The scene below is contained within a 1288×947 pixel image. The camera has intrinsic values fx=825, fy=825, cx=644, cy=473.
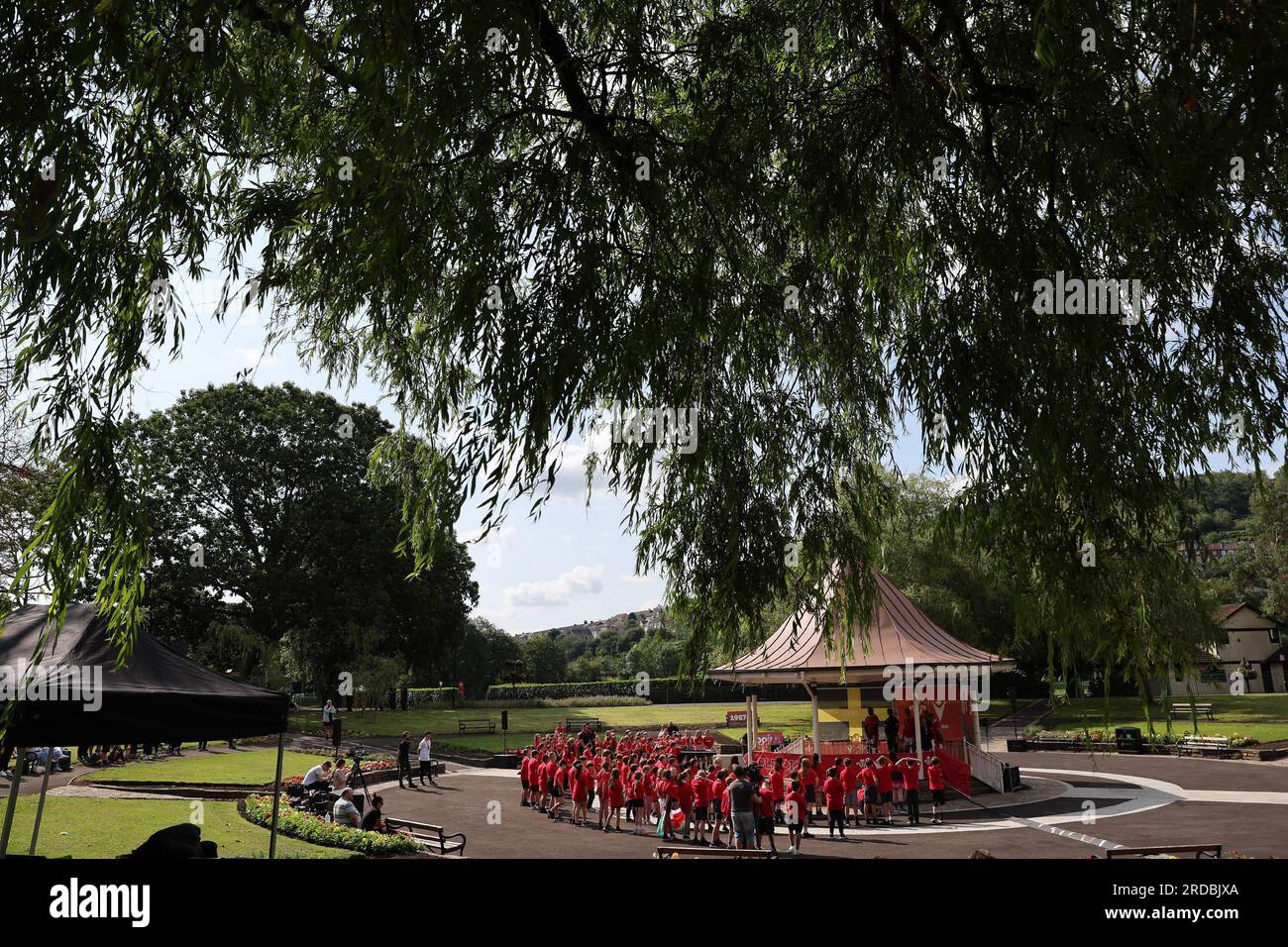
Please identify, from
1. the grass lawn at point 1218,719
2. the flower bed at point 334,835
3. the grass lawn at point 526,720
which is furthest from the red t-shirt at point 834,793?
the grass lawn at point 526,720

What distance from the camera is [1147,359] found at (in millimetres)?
5352

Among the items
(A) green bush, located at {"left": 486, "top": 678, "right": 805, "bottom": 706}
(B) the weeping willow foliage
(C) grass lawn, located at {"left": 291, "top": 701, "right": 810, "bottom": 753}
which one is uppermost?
(B) the weeping willow foliage

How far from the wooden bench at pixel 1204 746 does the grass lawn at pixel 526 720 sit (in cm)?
1813

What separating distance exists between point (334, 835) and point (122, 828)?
4.83m

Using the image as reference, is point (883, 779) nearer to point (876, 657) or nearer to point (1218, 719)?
point (876, 657)

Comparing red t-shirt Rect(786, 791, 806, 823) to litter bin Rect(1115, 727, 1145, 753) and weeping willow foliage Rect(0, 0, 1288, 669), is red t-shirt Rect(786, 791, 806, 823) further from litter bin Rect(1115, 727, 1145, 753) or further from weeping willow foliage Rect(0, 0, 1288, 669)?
litter bin Rect(1115, 727, 1145, 753)

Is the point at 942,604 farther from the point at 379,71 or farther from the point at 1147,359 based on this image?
the point at 379,71

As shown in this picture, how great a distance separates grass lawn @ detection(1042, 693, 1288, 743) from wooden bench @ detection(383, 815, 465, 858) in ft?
85.8

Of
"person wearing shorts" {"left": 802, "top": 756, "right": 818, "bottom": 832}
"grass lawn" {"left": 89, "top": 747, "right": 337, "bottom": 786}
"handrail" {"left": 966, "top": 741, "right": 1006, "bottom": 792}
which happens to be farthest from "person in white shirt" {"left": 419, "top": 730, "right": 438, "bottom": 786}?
"handrail" {"left": 966, "top": 741, "right": 1006, "bottom": 792}

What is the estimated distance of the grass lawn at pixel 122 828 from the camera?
13.6 metres

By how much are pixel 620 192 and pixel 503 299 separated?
42.0 inches

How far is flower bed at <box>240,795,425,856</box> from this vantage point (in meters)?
14.0
